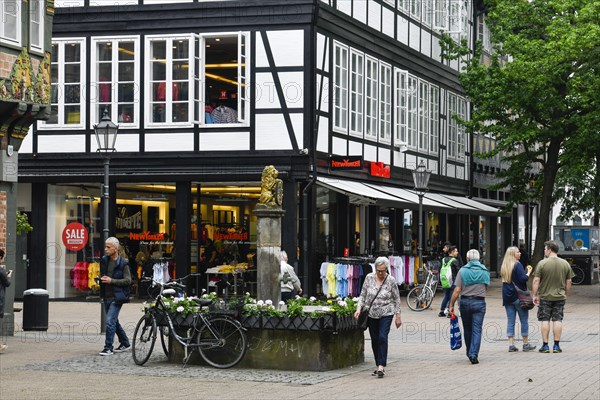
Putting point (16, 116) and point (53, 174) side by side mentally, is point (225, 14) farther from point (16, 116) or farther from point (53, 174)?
point (16, 116)

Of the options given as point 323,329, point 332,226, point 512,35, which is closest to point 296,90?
point 332,226

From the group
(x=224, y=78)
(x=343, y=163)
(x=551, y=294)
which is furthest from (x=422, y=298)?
(x=551, y=294)

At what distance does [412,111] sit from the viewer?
41.1m

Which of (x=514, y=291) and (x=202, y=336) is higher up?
(x=514, y=291)

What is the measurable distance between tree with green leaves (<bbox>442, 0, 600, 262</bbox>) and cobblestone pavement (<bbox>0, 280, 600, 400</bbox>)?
15.4 m

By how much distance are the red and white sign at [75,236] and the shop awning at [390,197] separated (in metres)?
6.71

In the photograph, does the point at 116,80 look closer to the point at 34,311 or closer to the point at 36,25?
the point at 36,25

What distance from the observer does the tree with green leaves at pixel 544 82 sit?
122 ft

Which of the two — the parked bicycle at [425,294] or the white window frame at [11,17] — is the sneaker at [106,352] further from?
the parked bicycle at [425,294]

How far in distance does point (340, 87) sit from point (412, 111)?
287 inches

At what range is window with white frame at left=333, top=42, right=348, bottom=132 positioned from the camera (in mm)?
33844

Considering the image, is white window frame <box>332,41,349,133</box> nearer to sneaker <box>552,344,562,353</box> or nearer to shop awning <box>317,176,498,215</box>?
shop awning <box>317,176,498,215</box>

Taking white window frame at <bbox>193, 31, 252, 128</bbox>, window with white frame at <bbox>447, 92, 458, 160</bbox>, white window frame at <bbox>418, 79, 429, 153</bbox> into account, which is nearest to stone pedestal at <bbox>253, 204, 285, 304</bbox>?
white window frame at <bbox>193, 31, 252, 128</bbox>

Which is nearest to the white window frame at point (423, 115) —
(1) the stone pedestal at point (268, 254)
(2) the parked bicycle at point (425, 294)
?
(2) the parked bicycle at point (425, 294)
